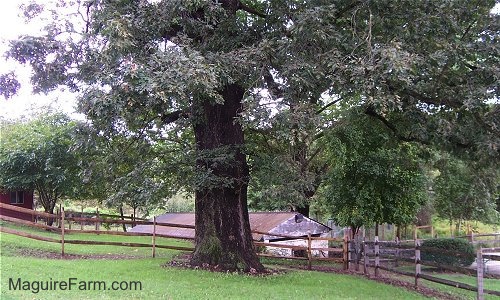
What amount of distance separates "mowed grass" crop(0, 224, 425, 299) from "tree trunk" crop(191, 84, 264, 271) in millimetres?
803

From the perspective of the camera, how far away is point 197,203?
43.4ft

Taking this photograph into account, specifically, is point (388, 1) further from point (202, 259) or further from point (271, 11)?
point (202, 259)

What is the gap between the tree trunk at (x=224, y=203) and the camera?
12477 millimetres

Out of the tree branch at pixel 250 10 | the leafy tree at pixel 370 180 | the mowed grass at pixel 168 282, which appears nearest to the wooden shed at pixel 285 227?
the leafy tree at pixel 370 180

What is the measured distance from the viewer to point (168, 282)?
10.2 meters

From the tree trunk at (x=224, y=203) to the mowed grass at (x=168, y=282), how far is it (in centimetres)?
80

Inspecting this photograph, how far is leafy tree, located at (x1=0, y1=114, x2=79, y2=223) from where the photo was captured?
80.1ft

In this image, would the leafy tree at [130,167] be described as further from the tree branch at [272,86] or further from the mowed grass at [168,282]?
the tree branch at [272,86]

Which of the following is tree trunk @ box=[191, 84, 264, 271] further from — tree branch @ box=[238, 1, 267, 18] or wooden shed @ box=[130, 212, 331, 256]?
wooden shed @ box=[130, 212, 331, 256]

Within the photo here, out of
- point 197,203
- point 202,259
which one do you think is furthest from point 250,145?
point 202,259

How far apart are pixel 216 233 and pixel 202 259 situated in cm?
79

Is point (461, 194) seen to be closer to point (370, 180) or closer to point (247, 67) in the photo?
point (370, 180)

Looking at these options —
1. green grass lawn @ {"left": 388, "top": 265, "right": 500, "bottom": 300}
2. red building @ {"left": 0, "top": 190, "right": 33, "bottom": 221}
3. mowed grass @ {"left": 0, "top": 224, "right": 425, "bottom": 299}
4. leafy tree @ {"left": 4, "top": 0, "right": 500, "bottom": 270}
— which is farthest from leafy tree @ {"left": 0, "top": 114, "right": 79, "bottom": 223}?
green grass lawn @ {"left": 388, "top": 265, "right": 500, "bottom": 300}

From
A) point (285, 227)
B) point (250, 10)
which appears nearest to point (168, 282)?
point (250, 10)
